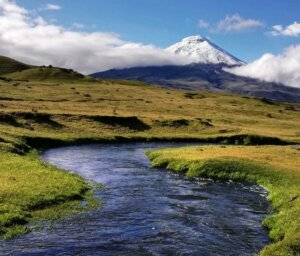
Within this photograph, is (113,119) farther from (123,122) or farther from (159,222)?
(159,222)

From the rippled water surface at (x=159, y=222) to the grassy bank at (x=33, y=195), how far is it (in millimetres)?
1760

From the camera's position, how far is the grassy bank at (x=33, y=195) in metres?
33.2

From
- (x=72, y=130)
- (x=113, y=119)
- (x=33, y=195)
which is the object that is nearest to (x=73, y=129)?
(x=72, y=130)

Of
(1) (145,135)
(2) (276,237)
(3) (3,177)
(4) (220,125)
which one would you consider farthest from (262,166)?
(4) (220,125)

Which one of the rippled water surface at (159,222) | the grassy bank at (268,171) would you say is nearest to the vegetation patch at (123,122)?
the grassy bank at (268,171)

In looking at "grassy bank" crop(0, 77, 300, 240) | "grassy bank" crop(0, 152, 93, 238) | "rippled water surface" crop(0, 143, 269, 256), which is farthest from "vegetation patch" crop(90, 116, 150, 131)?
"grassy bank" crop(0, 152, 93, 238)

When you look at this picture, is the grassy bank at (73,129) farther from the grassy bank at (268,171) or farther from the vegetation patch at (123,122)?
the grassy bank at (268,171)

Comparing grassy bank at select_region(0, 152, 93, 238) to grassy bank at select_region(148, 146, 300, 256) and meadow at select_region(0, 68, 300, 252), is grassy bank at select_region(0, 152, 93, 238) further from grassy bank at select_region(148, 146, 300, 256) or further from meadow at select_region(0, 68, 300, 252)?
grassy bank at select_region(148, 146, 300, 256)

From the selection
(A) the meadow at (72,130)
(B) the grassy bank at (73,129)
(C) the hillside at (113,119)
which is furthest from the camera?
(C) the hillside at (113,119)

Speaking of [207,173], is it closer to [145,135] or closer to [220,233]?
[220,233]

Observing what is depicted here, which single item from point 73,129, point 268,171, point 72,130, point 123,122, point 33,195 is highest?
point 123,122

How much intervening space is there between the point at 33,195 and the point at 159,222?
1115 centimetres

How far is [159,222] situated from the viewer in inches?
1393

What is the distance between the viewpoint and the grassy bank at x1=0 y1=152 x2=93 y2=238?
33.2 metres
